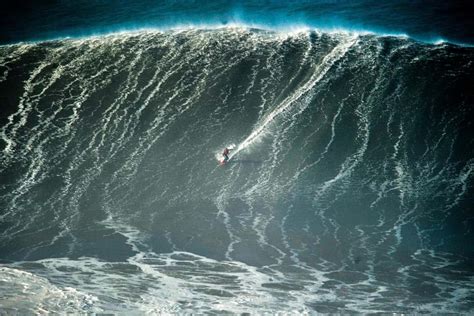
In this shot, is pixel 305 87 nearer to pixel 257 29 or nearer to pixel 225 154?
pixel 257 29

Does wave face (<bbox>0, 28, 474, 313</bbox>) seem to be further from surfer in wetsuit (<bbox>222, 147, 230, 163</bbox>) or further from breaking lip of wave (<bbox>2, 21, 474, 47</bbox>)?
breaking lip of wave (<bbox>2, 21, 474, 47</bbox>)

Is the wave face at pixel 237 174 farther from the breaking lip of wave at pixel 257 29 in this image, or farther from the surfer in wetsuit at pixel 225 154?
the breaking lip of wave at pixel 257 29

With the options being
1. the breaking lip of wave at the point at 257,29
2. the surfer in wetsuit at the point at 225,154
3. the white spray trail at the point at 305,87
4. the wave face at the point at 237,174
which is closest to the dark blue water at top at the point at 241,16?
the breaking lip of wave at the point at 257,29

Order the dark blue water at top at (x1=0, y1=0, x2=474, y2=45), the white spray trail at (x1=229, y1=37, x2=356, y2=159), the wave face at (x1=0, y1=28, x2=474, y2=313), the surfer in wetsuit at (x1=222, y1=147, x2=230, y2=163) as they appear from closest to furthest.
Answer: the wave face at (x1=0, y1=28, x2=474, y2=313) < the surfer in wetsuit at (x1=222, y1=147, x2=230, y2=163) < the white spray trail at (x1=229, y1=37, x2=356, y2=159) < the dark blue water at top at (x1=0, y1=0, x2=474, y2=45)

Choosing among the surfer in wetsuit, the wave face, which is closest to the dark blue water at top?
the wave face

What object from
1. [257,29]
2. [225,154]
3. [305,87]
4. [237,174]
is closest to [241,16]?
[257,29]
